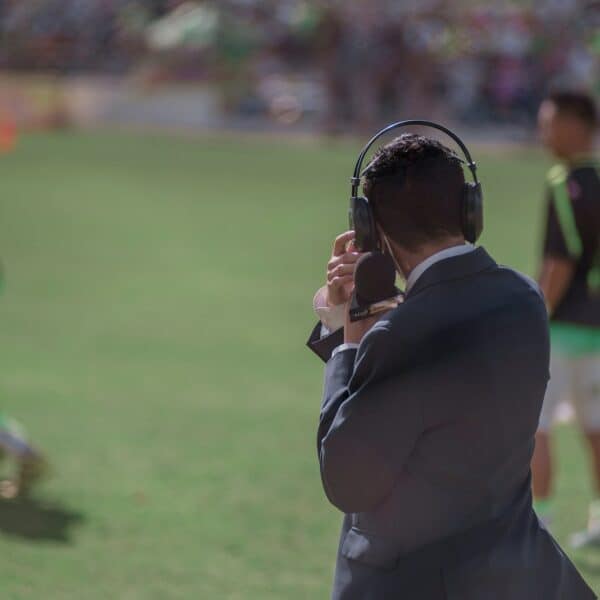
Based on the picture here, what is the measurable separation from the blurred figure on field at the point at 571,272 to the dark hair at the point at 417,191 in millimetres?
2612

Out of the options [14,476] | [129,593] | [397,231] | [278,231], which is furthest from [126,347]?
[397,231]

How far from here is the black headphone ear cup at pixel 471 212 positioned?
2232 millimetres

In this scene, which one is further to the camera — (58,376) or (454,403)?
(58,376)

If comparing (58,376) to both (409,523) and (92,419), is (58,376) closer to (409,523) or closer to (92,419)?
(92,419)

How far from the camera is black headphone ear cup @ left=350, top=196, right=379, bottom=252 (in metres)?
2.26

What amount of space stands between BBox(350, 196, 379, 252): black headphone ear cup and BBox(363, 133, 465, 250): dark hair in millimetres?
20

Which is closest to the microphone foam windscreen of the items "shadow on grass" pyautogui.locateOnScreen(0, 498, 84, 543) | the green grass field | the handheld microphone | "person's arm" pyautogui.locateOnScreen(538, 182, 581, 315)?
the handheld microphone

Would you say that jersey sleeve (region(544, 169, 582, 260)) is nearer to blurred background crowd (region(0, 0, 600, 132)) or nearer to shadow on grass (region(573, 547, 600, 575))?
shadow on grass (region(573, 547, 600, 575))

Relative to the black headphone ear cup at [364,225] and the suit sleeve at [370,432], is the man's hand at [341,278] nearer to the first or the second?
the black headphone ear cup at [364,225]

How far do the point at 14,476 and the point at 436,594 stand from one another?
3.56 m

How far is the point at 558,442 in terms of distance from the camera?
700 cm

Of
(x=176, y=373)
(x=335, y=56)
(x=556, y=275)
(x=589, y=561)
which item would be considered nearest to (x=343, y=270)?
(x=556, y=275)

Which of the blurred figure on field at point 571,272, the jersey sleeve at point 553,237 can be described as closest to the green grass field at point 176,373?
the blurred figure on field at point 571,272

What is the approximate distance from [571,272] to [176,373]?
14.0ft
